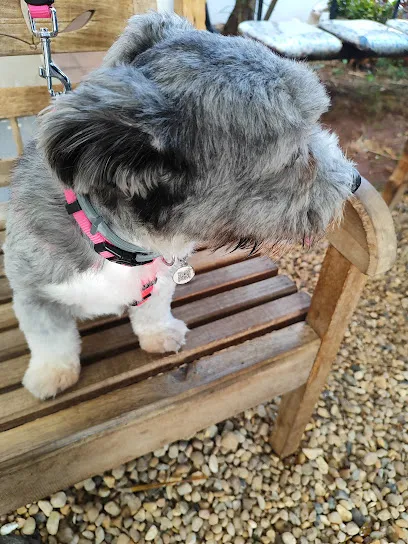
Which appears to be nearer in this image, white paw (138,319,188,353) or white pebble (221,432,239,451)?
white paw (138,319,188,353)

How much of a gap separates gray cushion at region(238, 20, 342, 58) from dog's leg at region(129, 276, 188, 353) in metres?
2.47

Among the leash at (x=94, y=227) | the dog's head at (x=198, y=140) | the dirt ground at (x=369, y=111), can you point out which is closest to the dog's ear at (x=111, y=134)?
the dog's head at (x=198, y=140)

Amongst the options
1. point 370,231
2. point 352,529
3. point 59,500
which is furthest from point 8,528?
point 370,231

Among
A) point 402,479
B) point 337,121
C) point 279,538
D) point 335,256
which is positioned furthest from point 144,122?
point 337,121

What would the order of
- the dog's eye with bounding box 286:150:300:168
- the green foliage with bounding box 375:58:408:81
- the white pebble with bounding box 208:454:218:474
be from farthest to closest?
1. the green foliage with bounding box 375:58:408:81
2. the white pebble with bounding box 208:454:218:474
3. the dog's eye with bounding box 286:150:300:168

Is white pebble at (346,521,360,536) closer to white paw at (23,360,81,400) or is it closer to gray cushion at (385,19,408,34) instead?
white paw at (23,360,81,400)

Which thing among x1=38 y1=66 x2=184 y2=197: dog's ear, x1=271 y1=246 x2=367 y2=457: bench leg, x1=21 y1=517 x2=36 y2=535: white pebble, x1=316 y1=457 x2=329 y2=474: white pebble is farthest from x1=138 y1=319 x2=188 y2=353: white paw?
x1=316 y1=457 x2=329 y2=474: white pebble

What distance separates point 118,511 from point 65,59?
2.68 m

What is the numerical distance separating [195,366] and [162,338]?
126 mm

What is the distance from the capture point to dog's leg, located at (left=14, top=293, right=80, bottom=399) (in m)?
1.17

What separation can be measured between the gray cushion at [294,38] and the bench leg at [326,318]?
7.77 ft

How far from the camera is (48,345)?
122cm

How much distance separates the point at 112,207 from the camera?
922mm

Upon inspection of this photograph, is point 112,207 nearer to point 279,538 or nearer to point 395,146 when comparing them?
point 279,538
